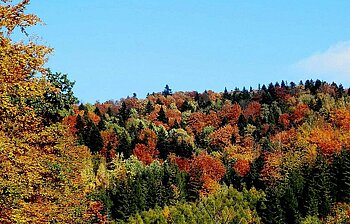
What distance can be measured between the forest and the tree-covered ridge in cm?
31

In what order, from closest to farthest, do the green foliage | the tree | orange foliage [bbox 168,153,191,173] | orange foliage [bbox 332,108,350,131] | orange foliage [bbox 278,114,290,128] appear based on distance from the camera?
the tree
the green foliage
orange foliage [bbox 168,153,191,173]
orange foliage [bbox 332,108,350,131]
orange foliage [bbox 278,114,290,128]

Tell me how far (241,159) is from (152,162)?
25.5 metres

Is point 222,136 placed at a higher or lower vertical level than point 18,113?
higher

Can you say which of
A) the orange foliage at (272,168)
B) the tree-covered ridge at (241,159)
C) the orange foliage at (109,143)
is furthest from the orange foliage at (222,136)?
the orange foliage at (272,168)

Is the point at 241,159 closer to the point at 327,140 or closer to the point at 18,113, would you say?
the point at 327,140

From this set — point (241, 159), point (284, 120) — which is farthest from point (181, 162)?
point (284, 120)

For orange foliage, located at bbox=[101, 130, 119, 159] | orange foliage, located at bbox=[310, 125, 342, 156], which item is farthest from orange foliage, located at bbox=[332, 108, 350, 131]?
orange foliage, located at bbox=[101, 130, 119, 159]

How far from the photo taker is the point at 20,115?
1658 cm

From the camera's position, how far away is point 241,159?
15112cm

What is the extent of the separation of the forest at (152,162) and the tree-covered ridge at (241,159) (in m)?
0.31

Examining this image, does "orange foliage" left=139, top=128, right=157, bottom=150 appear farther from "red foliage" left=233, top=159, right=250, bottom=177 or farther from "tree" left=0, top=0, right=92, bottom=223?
"tree" left=0, top=0, right=92, bottom=223

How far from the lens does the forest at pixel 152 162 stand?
1536 centimetres

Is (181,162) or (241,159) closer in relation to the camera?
(181,162)

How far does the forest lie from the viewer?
15359 millimetres
